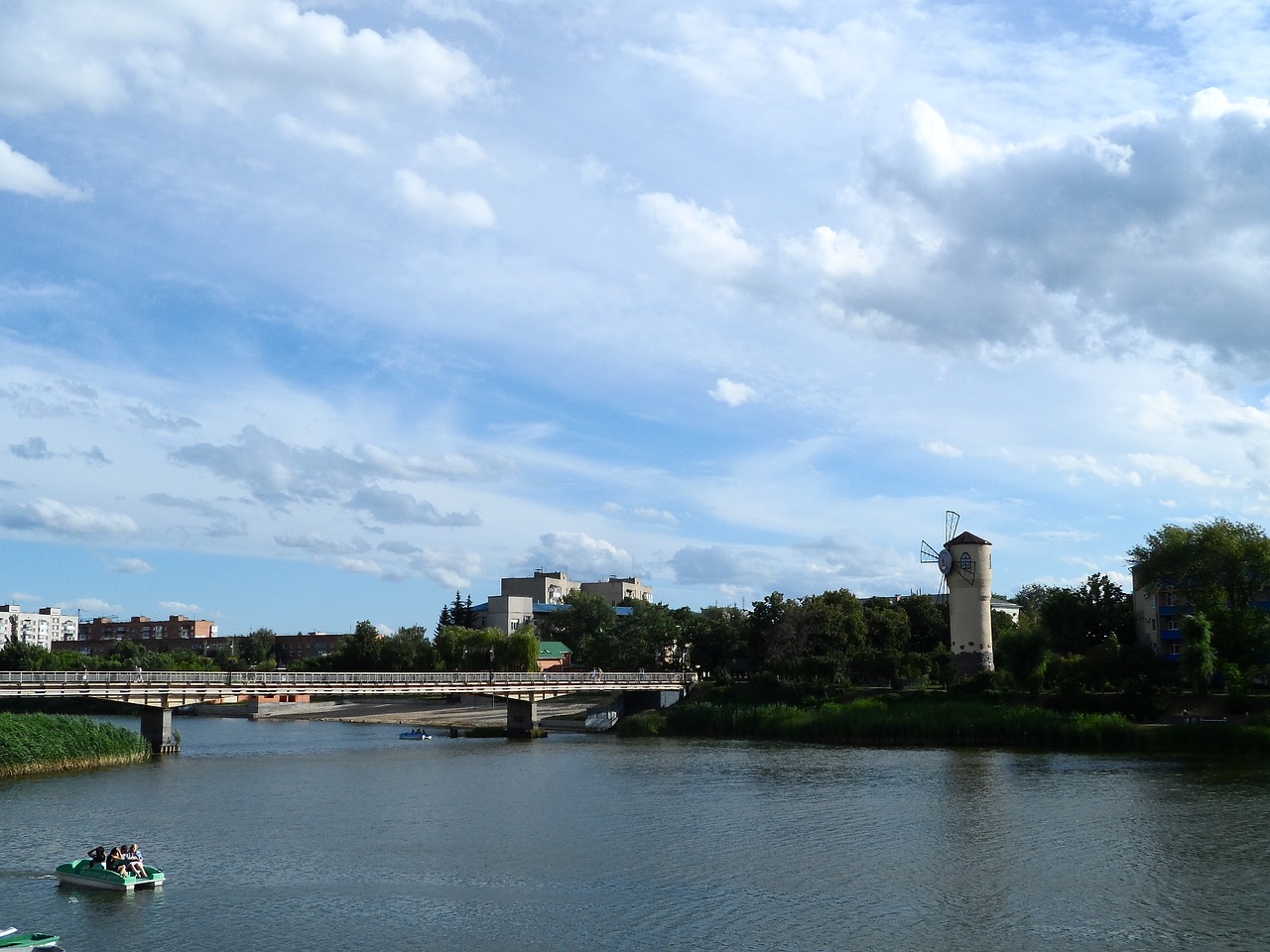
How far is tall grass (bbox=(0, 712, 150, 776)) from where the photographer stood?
69375mm

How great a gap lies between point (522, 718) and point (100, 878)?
72.1 metres

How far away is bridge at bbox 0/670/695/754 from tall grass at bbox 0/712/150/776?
6361 mm

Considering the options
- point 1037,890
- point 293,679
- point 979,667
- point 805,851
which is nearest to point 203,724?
point 293,679

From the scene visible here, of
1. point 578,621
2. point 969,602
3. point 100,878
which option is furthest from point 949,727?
point 578,621

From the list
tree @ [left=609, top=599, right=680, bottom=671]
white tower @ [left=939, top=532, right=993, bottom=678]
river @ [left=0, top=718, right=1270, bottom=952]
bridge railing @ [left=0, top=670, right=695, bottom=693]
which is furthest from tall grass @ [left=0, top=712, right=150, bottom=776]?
white tower @ [left=939, top=532, right=993, bottom=678]

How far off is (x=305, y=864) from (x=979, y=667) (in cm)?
8663

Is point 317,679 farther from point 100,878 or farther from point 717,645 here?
point 100,878

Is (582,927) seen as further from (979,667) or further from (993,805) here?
(979,667)

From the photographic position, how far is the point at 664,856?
45750 mm

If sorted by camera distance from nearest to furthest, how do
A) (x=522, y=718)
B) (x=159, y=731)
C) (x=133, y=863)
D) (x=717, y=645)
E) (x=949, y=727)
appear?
(x=133, y=863) → (x=159, y=731) → (x=949, y=727) → (x=522, y=718) → (x=717, y=645)

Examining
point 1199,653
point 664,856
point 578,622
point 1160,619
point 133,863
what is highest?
point 578,622

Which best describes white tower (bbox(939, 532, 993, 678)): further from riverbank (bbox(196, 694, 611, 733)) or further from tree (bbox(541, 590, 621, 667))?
tree (bbox(541, 590, 621, 667))

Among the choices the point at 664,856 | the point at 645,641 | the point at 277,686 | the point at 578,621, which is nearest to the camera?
the point at 664,856

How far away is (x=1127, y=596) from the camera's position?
432 feet
